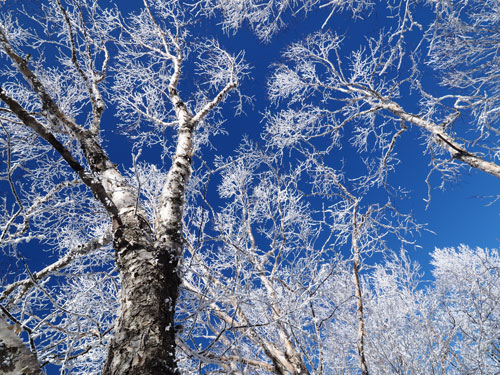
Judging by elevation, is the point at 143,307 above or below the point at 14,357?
above

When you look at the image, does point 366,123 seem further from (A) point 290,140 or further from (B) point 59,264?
(B) point 59,264

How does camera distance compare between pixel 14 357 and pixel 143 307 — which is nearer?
pixel 14 357

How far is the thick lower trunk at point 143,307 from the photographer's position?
120 centimetres

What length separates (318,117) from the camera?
5750 millimetres

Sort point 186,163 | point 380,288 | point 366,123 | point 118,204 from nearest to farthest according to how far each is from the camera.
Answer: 1. point 118,204
2. point 186,163
3. point 366,123
4. point 380,288

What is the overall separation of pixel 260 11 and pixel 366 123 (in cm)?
298

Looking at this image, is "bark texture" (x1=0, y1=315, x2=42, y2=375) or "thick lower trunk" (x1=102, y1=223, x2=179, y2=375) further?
"thick lower trunk" (x1=102, y1=223, x2=179, y2=375)

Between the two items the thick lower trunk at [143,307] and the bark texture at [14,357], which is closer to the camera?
the bark texture at [14,357]

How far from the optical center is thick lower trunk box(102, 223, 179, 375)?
1199 millimetres

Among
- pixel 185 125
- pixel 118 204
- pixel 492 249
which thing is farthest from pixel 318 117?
pixel 492 249

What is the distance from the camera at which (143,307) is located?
4.52 feet

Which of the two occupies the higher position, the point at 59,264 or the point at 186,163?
the point at 186,163

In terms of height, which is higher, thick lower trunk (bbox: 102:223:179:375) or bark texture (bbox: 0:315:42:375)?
thick lower trunk (bbox: 102:223:179:375)

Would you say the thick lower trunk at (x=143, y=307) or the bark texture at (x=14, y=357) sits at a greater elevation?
the thick lower trunk at (x=143, y=307)
